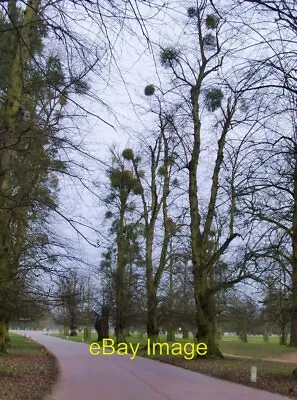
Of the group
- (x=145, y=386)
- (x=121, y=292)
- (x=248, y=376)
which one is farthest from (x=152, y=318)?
(x=145, y=386)

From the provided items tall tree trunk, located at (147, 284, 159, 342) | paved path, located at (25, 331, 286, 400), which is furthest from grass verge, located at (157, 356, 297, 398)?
tall tree trunk, located at (147, 284, 159, 342)

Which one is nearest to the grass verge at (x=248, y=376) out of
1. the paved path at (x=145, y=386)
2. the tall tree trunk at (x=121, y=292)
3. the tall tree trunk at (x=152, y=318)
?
the paved path at (x=145, y=386)

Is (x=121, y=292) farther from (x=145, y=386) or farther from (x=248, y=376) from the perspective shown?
(x=145, y=386)

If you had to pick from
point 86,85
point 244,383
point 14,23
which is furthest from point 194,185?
point 14,23

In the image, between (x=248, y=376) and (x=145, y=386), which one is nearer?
(x=145, y=386)

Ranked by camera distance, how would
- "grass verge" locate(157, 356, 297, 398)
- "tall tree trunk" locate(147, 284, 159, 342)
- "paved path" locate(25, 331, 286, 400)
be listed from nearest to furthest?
"paved path" locate(25, 331, 286, 400) < "grass verge" locate(157, 356, 297, 398) < "tall tree trunk" locate(147, 284, 159, 342)

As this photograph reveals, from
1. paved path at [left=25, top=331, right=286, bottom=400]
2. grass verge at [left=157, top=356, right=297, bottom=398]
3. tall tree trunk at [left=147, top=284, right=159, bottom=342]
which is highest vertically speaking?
tall tree trunk at [left=147, top=284, right=159, bottom=342]

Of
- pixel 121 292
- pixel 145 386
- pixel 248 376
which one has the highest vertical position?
pixel 121 292

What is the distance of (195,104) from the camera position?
87.9 ft

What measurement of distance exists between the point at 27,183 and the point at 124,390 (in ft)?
19.4

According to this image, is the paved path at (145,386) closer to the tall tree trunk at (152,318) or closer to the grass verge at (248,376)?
the grass verge at (248,376)

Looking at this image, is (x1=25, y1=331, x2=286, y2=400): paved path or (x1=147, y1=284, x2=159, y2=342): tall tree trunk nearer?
(x1=25, y1=331, x2=286, y2=400): paved path

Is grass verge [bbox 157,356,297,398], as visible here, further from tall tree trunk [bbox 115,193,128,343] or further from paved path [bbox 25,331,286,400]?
tall tree trunk [bbox 115,193,128,343]

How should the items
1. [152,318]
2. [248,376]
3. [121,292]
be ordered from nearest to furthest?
[248,376] → [152,318] → [121,292]
